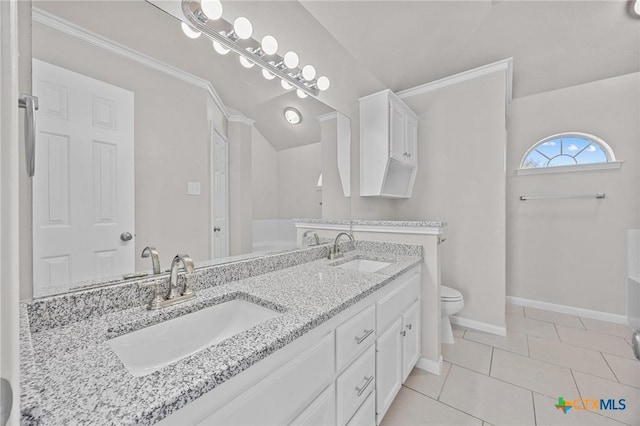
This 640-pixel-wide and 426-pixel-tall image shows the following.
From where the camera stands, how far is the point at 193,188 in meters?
1.13

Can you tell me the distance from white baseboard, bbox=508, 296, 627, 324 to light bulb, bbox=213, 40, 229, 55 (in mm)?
3698

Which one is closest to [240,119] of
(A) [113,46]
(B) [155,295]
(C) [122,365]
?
(A) [113,46]

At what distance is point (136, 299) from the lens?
92 centimetres

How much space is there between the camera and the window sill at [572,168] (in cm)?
252

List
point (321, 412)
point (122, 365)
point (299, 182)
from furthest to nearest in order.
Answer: point (299, 182) < point (321, 412) < point (122, 365)

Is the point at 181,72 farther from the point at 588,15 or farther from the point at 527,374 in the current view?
the point at 588,15

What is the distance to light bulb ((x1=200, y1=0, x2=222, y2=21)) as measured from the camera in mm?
1167

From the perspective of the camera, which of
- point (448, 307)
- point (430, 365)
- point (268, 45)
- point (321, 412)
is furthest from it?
point (448, 307)

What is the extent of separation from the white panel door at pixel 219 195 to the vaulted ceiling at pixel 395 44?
24cm

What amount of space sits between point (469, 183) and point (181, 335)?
2.66 meters

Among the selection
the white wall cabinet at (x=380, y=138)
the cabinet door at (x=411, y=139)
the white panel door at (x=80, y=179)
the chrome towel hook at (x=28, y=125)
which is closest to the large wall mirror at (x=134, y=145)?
the white panel door at (x=80, y=179)

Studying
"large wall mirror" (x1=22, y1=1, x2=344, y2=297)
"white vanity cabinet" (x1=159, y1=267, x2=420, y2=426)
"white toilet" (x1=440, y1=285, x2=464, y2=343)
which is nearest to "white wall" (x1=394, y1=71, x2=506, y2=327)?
"white toilet" (x1=440, y1=285, x2=464, y2=343)

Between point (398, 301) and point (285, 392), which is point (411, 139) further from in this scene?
point (285, 392)

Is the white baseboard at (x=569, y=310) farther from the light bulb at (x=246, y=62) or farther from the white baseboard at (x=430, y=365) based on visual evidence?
the light bulb at (x=246, y=62)
